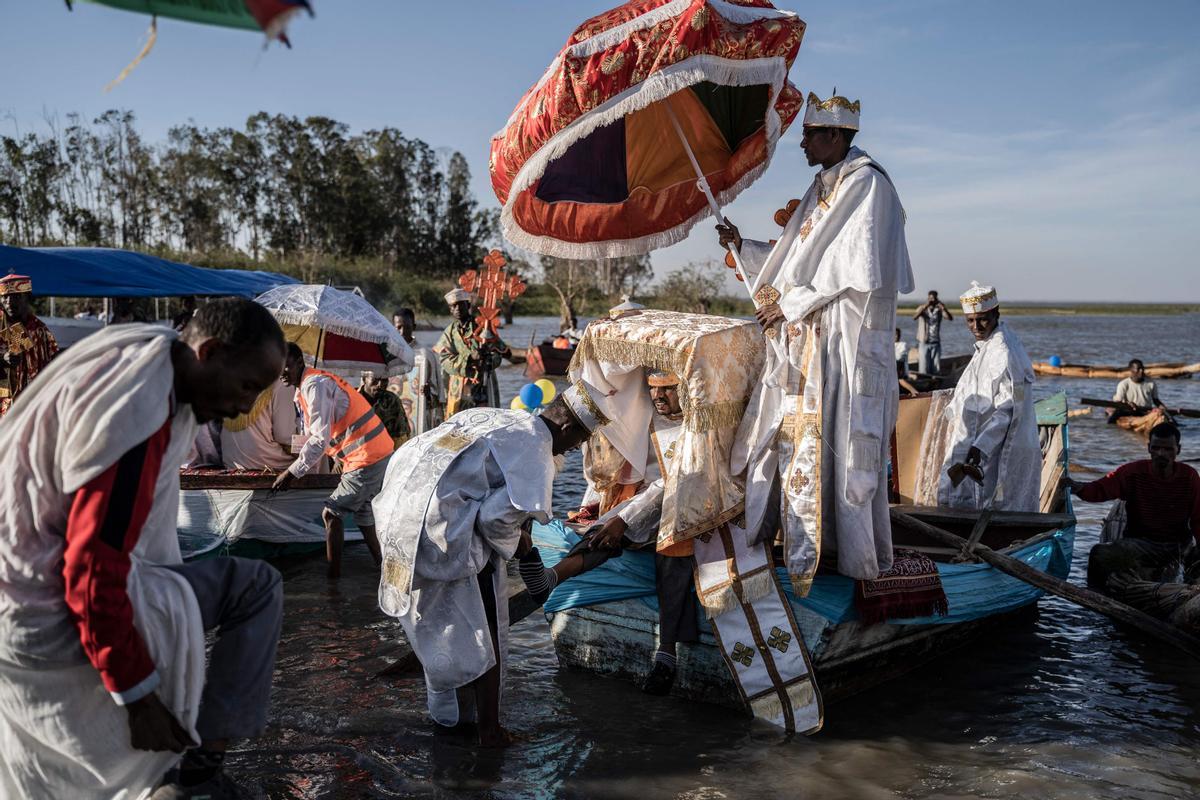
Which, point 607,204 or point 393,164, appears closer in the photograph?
point 607,204

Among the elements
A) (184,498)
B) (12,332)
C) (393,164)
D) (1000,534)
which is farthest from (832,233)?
(393,164)

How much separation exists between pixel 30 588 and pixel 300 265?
1909 inches

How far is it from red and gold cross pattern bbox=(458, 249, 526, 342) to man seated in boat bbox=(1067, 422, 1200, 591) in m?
5.68

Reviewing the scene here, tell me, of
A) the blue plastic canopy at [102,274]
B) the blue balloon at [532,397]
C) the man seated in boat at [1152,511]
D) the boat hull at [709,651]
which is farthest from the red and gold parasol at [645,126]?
the blue plastic canopy at [102,274]

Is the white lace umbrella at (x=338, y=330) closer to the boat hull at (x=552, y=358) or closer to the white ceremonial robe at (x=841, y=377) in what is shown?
the white ceremonial robe at (x=841, y=377)

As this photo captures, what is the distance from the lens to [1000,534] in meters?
6.66

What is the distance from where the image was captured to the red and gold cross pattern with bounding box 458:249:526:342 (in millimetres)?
10047

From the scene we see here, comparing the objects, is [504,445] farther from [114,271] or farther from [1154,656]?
[114,271]

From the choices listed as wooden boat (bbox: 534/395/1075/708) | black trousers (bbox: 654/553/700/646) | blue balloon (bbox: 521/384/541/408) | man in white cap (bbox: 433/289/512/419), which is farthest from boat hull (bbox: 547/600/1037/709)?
blue balloon (bbox: 521/384/541/408)

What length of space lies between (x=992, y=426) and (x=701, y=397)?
2.97 metres

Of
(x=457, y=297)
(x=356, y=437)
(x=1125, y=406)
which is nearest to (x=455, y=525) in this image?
(x=356, y=437)

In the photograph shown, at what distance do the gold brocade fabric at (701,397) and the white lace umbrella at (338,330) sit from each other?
3544mm

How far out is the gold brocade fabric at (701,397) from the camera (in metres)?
4.70

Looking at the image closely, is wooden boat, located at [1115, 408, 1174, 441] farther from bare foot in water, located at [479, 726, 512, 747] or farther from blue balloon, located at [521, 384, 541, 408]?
bare foot in water, located at [479, 726, 512, 747]
